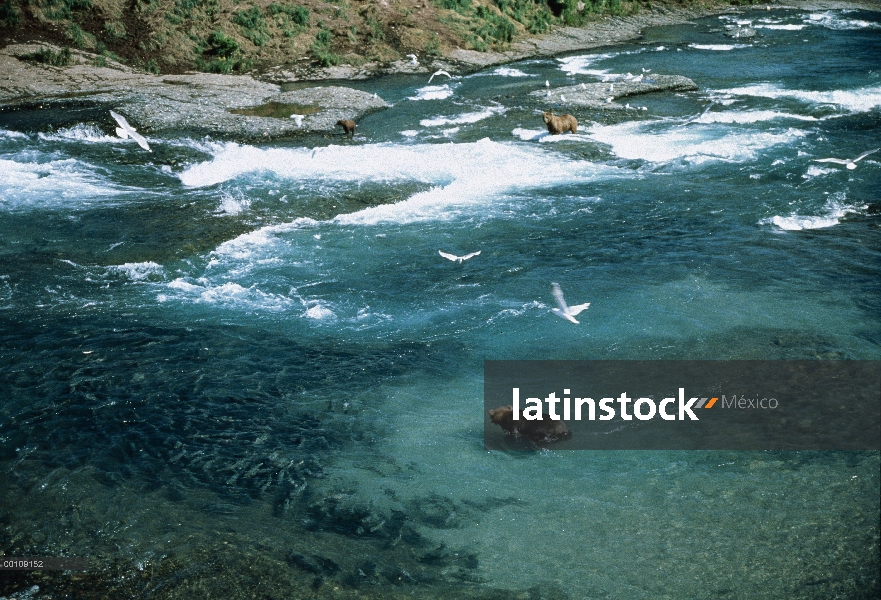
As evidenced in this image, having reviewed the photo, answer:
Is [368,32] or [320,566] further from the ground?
[368,32]

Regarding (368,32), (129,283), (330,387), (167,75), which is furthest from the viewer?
(368,32)

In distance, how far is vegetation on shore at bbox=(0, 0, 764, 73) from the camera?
23453 millimetres

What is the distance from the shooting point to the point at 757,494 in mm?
6117

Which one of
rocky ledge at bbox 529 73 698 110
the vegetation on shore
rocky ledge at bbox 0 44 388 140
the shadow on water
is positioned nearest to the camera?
the shadow on water

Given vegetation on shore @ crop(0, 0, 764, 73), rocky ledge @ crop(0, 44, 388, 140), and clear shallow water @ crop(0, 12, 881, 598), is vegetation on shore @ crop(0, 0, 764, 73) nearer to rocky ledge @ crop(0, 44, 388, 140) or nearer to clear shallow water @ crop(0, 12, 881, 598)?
rocky ledge @ crop(0, 44, 388, 140)

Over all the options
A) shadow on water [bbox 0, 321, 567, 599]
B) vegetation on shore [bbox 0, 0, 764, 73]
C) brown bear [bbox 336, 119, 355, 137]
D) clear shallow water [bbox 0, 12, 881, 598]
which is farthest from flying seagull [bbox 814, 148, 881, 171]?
vegetation on shore [bbox 0, 0, 764, 73]

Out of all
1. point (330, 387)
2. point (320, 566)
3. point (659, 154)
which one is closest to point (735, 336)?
point (330, 387)

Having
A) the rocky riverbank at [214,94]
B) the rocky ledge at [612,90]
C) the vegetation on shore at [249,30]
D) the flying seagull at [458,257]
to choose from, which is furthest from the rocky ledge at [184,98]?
the flying seagull at [458,257]

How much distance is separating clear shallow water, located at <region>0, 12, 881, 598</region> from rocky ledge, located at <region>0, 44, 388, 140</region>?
1096mm

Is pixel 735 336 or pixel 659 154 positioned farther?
pixel 659 154

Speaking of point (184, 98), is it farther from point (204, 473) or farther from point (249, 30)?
point (204, 473)

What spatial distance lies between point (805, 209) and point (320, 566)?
1034 cm

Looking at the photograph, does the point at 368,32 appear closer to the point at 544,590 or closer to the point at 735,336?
the point at 735,336

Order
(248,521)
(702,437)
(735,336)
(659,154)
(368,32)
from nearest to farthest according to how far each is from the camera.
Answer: (248,521) → (702,437) → (735,336) → (659,154) → (368,32)
